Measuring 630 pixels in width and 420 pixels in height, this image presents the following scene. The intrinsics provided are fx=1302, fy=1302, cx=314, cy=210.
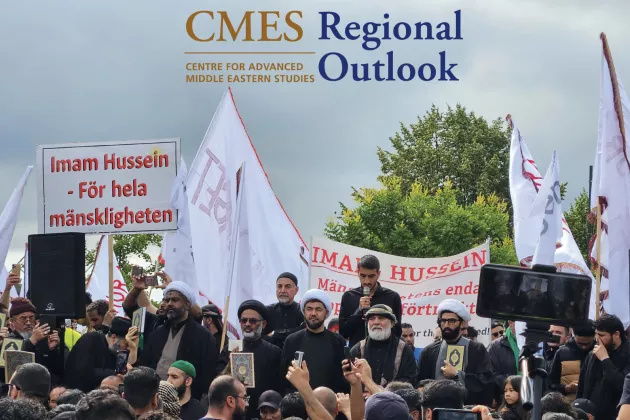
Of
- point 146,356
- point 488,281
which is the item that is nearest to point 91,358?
point 146,356

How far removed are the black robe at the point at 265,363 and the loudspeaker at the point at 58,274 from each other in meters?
1.75

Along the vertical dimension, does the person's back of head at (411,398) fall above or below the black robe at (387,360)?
below

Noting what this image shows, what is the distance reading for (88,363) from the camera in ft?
40.9

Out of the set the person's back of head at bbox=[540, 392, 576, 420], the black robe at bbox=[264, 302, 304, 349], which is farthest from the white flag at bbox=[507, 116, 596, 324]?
the person's back of head at bbox=[540, 392, 576, 420]

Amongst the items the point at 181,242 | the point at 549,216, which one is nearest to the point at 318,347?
the point at 181,242

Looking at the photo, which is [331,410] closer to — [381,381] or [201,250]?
[381,381]

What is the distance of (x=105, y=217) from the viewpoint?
50.6 feet

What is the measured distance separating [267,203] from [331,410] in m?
9.28

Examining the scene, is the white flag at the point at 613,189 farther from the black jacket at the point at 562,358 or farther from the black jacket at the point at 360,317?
the black jacket at the point at 360,317

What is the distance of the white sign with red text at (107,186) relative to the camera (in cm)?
1538

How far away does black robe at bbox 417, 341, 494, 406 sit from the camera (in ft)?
38.2

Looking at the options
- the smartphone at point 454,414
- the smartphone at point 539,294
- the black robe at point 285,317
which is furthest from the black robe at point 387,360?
the smartphone at point 454,414

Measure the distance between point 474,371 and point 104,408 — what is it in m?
6.01

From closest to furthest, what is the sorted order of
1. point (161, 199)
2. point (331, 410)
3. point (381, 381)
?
point (331, 410) → point (381, 381) → point (161, 199)
